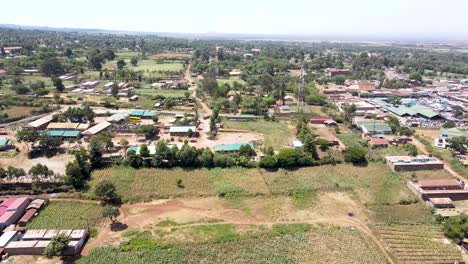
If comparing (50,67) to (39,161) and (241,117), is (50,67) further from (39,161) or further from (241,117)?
(241,117)

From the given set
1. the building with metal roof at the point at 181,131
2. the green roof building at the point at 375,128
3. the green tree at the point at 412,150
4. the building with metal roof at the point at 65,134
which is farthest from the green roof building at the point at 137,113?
the green tree at the point at 412,150

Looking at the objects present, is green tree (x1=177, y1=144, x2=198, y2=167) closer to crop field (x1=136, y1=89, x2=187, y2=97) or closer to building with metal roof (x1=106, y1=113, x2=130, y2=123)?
building with metal roof (x1=106, y1=113, x2=130, y2=123)

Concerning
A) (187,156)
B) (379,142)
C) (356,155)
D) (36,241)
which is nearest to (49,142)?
(187,156)

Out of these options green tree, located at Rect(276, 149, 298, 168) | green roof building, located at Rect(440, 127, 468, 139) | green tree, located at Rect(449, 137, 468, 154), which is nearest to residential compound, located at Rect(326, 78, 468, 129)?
green roof building, located at Rect(440, 127, 468, 139)

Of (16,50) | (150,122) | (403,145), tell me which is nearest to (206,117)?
(150,122)

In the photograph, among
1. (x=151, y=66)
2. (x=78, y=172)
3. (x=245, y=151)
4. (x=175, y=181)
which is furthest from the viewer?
(x=151, y=66)

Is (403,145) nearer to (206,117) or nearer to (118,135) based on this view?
(206,117)

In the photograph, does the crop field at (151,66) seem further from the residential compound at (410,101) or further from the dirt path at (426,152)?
the dirt path at (426,152)
